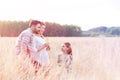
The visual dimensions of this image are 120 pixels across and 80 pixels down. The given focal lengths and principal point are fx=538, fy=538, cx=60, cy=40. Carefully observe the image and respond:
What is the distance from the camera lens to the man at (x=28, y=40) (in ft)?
9.45

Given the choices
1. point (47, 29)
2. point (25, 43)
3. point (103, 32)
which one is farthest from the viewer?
point (103, 32)

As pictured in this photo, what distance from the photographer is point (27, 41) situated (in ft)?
9.54

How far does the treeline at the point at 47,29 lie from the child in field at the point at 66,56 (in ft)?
0.24

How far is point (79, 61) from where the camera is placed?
3.58 meters

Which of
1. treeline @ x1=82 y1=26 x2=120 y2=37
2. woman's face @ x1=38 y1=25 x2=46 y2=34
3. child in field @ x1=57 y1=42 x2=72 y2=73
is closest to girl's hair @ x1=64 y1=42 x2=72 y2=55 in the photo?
child in field @ x1=57 y1=42 x2=72 y2=73

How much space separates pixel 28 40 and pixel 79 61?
0.74 m

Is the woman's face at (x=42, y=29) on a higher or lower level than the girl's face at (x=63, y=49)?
higher

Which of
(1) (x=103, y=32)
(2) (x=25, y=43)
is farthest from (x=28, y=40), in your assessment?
(1) (x=103, y=32)

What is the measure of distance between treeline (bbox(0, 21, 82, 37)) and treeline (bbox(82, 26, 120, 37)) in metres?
0.08

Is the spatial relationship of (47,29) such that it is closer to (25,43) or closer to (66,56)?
(66,56)

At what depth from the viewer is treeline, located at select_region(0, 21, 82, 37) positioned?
3.11 metres

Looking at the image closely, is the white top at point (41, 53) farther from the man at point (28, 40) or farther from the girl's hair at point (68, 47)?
the girl's hair at point (68, 47)

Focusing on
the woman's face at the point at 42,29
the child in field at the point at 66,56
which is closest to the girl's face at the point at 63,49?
the child in field at the point at 66,56

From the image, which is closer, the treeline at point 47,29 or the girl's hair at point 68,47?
the treeline at point 47,29
